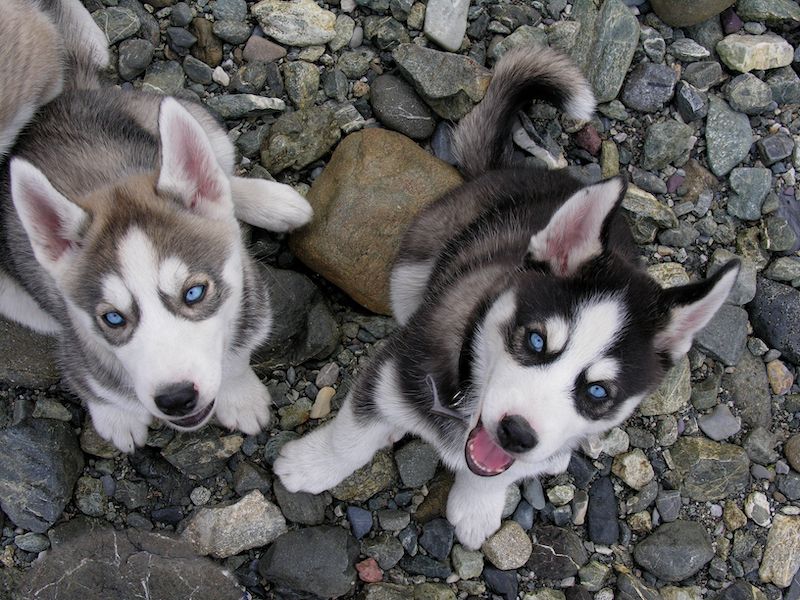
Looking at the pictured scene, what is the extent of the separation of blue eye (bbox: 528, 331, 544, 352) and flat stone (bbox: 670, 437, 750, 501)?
1972 millimetres

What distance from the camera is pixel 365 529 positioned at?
3830 mm

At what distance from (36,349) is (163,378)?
1635mm

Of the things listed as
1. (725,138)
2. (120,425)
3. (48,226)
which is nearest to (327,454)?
(120,425)

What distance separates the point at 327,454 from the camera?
3686mm

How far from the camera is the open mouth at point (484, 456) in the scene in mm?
2867

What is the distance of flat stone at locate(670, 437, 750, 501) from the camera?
13.4 ft

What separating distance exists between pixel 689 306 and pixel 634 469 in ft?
5.56

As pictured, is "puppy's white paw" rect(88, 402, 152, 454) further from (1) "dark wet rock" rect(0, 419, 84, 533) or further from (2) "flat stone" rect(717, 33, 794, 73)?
(2) "flat stone" rect(717, 33, 794, 73)

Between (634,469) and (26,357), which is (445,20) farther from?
(26,357)

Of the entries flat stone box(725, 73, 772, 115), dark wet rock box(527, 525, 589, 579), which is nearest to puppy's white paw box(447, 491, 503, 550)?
dark wet rock box(527, 525, 589, 579)

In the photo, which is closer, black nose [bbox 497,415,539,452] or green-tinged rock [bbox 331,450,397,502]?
black nose [bbox 497,415,539,452]

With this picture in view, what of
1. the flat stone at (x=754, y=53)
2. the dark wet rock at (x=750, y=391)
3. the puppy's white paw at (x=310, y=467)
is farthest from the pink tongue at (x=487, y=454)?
the flat stone at (x=754, y=53)

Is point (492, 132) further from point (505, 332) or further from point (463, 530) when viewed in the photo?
point (463, 530)

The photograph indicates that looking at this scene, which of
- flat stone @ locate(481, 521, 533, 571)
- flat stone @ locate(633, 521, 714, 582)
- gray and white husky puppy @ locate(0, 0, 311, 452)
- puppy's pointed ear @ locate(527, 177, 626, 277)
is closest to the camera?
puppy's pointed ear @ locate(527, 177, 626, 277)
